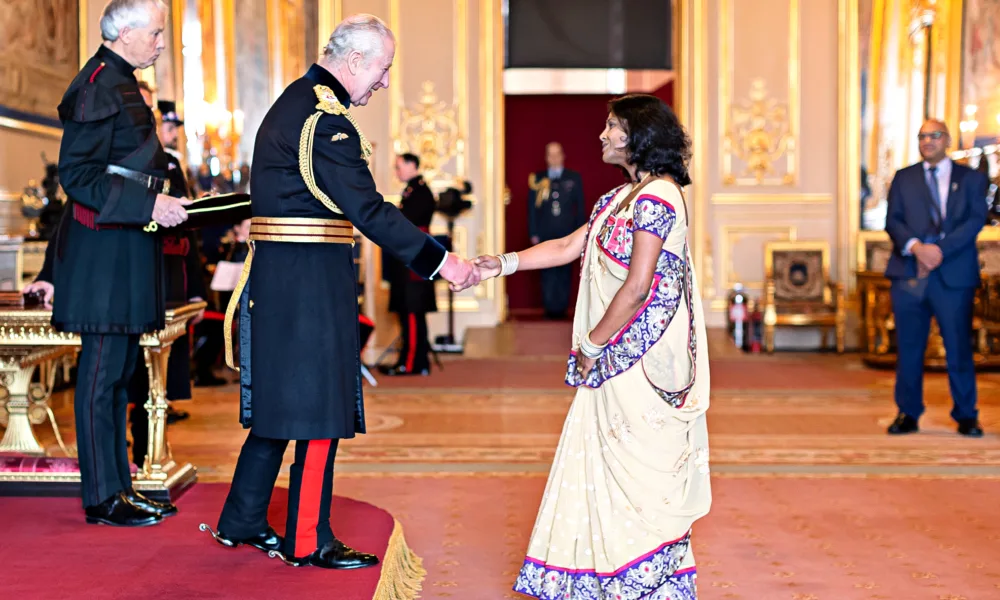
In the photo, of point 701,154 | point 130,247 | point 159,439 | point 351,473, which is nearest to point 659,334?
point 130,247

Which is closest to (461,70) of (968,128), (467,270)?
(968,128)

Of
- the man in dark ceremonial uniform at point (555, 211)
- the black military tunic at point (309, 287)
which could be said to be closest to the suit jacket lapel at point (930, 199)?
the black military tunic at point (309, 287)

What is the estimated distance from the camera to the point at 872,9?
10117 millimetres

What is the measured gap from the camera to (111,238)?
11.9ft

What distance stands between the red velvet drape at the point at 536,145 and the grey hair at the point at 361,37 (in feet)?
34.7

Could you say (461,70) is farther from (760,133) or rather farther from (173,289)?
(173,289)

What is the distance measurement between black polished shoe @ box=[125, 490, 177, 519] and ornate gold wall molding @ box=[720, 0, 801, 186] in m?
7.40

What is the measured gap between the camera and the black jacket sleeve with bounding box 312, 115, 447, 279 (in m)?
3.03

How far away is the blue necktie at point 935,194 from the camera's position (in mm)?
5984

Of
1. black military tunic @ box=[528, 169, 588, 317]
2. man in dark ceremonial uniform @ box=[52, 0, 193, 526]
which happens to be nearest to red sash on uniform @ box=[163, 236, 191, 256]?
man in dark ceremonial uniform @ box=[52, 0, 193, 526]

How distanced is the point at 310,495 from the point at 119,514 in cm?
81

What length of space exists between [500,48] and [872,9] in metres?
3.29

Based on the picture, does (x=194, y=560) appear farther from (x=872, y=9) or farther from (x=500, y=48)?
(x=872, y=9)

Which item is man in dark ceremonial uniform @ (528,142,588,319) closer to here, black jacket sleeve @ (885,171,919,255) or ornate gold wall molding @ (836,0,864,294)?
ornate gold wall molding @ (836,0,864,294)
